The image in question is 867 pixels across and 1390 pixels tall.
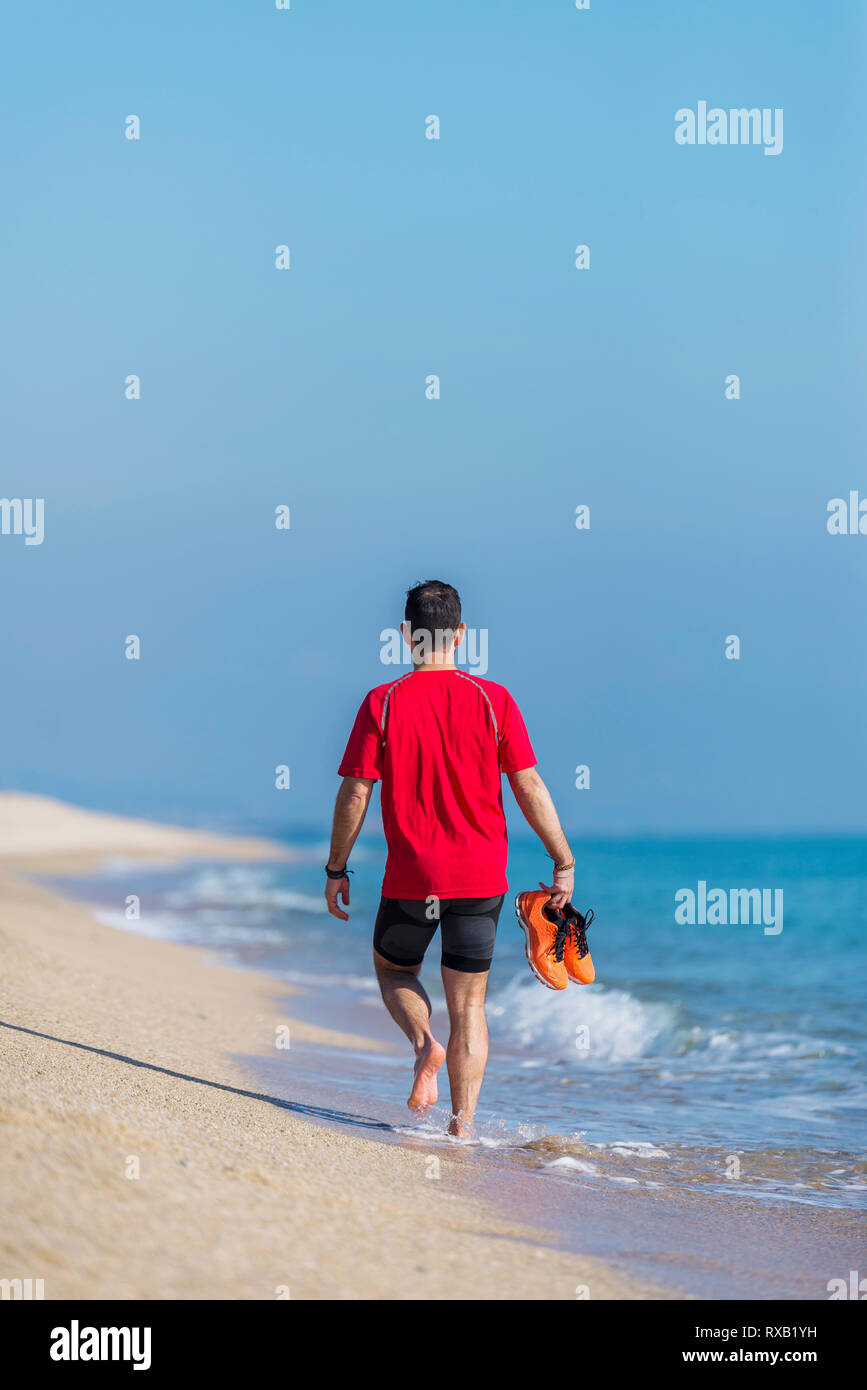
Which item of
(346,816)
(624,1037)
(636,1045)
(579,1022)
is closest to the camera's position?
(346,816)

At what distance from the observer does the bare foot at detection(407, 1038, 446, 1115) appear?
4.83m

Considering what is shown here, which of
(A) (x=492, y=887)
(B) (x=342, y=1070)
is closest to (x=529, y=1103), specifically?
(B) (x=342, y=1070)

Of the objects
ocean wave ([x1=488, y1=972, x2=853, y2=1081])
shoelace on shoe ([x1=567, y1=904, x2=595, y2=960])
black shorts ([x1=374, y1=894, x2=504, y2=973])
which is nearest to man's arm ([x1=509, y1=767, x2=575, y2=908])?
shoelace on shoe ([x1=567, y1=904, x2=595, y2=960])

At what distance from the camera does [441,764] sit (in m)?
4.58

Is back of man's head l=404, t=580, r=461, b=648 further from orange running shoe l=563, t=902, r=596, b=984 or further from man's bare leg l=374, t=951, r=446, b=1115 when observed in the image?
man's bare leg l=374, t=951, r=446, b=1115

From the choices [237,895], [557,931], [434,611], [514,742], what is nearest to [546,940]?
[557,931]

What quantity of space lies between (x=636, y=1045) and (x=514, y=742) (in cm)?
500

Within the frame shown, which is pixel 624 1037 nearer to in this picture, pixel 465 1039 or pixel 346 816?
pixel 465 1039

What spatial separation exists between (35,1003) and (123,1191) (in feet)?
11.9

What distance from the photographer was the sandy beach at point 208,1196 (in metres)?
2.84

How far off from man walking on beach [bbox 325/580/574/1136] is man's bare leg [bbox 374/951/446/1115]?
17 cm

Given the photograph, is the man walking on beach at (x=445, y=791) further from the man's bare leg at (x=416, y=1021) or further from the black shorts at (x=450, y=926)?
the man's bare leg at (x=416, y=1021)

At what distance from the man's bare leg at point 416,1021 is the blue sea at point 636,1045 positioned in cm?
20

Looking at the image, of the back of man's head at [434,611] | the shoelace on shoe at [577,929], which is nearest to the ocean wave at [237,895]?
the shoelace on shoe at [577,929]
